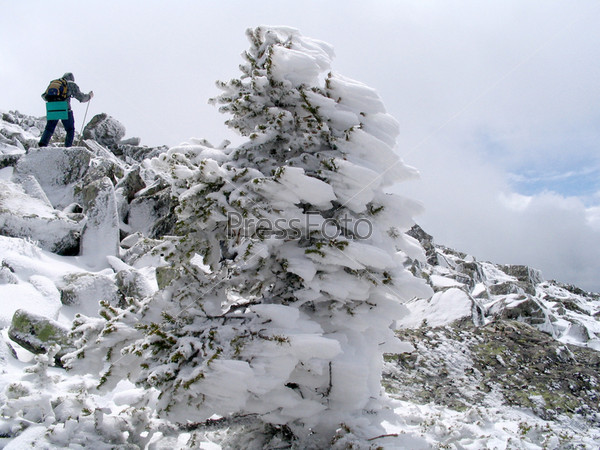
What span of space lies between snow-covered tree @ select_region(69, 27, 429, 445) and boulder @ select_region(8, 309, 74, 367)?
2094 millimetres

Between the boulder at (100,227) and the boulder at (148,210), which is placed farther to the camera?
the boulder at (148,210)

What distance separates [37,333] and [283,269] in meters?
4.24

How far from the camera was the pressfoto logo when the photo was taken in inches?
171

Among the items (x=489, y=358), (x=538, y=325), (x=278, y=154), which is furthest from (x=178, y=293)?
(x=538, y=325)

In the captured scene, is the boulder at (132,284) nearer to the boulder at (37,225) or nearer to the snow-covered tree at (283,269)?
the boulder at (37,225)

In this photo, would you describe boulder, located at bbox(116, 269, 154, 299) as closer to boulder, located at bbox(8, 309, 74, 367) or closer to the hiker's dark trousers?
boulder, located at bbox(8, 309, 74, 367)

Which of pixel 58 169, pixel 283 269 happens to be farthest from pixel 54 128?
pixel 283 269

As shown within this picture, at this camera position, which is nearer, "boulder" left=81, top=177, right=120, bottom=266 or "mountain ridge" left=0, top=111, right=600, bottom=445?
"mountain ridge" left=0, top=111, right=600, bottom=445

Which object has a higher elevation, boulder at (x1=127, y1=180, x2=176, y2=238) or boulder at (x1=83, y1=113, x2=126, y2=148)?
boulder at (x1=83, y1=113, x2=126, y2=148)

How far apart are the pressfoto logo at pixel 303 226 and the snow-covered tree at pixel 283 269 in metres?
0.02

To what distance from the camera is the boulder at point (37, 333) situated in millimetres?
5824

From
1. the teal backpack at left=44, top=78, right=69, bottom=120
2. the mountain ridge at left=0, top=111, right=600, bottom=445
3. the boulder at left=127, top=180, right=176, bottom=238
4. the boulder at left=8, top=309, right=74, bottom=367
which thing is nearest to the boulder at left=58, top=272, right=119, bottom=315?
the mountain ridge at left=0, top=111, right=600, bottom=445

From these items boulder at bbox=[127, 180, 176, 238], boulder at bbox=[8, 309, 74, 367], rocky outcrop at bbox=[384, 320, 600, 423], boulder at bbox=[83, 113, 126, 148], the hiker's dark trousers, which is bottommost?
boulder at bbox=[8, 309, 74, 367]

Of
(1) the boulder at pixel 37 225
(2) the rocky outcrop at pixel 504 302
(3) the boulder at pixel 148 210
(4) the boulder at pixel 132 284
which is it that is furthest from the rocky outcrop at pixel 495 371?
(1) the boulder at pixel 37 225
